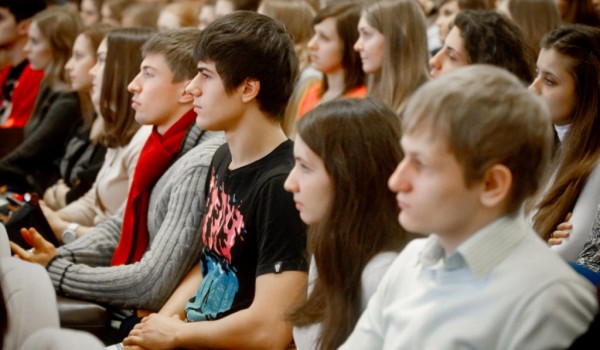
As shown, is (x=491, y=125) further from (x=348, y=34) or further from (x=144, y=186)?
(x=348, y=34)

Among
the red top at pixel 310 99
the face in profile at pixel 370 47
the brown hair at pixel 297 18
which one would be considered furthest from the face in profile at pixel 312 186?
the brown hair at pixel 297 18

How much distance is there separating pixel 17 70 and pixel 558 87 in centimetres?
368

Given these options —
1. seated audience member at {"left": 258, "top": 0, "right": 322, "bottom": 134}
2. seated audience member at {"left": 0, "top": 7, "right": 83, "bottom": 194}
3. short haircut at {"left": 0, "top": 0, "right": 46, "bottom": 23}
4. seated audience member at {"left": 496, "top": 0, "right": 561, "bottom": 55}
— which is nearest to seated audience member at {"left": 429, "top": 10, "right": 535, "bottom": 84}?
seated audience member at {"left": 496, "top": 0, "right": 561, "bottom": 55}

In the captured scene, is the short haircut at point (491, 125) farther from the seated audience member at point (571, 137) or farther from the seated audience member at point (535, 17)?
the seated audience member at point (535, 17)

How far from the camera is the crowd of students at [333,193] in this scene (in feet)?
4.79

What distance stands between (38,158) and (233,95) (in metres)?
2.31

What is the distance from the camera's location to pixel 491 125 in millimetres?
1435

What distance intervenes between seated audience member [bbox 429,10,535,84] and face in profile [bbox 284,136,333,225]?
1.33 meters

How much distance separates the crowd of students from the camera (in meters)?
1.46

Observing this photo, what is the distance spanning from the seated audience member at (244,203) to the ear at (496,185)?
A: 29.4 inches

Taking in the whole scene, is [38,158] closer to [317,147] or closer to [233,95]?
[233,95]

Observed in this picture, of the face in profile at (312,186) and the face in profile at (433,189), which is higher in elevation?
the face in profile at (433,189)

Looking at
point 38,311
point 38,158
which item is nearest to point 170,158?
point 38,311

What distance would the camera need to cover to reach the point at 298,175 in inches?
76.4
